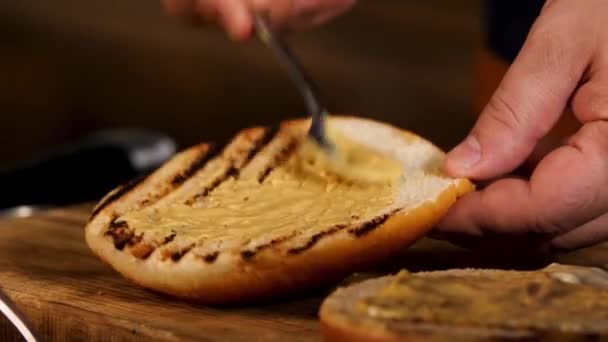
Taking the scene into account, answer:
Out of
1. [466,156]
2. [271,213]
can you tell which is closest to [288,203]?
[271,213]

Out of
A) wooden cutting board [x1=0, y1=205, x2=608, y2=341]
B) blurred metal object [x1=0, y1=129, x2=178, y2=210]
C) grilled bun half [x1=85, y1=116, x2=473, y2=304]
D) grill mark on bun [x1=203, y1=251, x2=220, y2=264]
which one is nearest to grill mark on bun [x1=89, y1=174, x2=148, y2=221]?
grilled bun half [x1=85, y1=116, x2=473, y2=304]

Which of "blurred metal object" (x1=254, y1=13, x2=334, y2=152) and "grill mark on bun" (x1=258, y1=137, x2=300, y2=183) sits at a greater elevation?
"blurred metal object" (x1=254, y1=13, x2=334, y2=152)

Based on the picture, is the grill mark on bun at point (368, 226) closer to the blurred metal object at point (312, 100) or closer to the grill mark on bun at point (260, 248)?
the grill mark on bun at point (260, 248)

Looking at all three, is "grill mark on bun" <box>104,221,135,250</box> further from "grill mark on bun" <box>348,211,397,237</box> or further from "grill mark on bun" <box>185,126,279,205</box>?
"grill mark on bun" <box>348,211,397,237</box>

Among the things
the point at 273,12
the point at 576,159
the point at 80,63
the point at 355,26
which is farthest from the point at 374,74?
the point at 576,159

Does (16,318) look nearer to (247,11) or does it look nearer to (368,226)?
(368,226)

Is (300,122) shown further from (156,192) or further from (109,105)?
(109,105)
